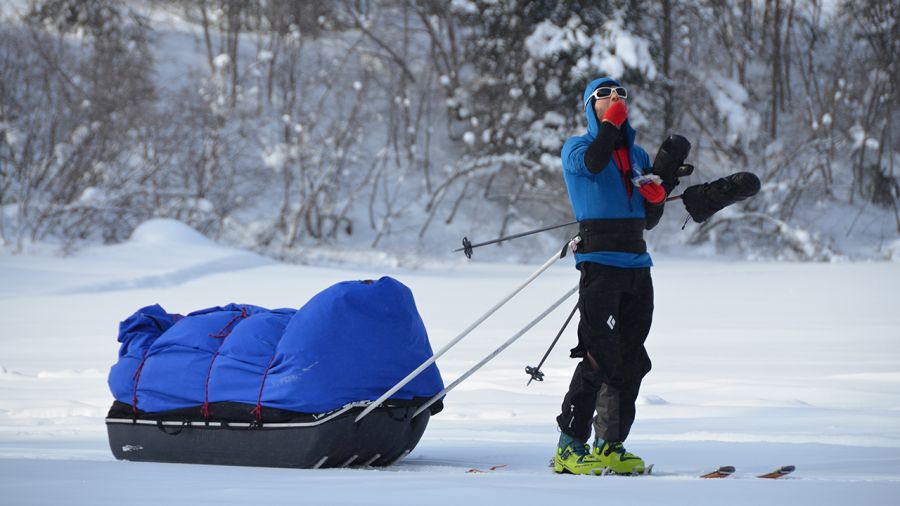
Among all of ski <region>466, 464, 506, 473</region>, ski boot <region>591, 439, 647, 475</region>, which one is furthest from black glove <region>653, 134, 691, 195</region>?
ski <region>466, 464, 506, 473</region>

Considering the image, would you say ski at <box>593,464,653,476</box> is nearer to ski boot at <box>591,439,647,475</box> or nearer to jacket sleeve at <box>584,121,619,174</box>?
ski boot at <box>591,439,647,475</box>

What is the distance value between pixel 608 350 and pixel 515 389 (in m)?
2.75

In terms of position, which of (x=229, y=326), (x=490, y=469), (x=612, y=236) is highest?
(x=612, y=236)

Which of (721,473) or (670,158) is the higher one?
(670,158)

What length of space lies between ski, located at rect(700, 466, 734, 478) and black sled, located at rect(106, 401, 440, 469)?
113cm

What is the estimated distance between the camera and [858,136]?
74.4 ft

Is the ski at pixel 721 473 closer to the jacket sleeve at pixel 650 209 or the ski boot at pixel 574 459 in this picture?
the ski boot at pixel 574 459

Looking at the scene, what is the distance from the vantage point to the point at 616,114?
3.71 meters

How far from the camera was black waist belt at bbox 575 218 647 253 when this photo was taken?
372 cm

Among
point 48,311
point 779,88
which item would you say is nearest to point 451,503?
point 48,311

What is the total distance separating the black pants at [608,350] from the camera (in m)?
3.68

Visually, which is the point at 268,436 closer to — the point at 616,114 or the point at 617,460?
the point at 617,460

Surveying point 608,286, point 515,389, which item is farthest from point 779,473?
point 515,389

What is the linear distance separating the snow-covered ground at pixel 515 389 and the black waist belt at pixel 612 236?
812 mm
